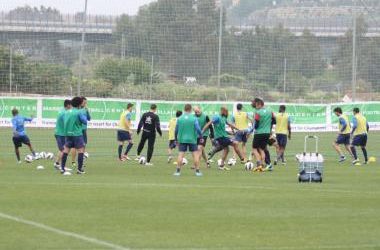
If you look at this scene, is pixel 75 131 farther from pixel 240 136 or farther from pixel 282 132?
pixel 282 132

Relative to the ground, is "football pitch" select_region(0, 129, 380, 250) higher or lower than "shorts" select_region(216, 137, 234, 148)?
lower

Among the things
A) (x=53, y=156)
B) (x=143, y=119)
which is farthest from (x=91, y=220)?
(x=53, y=156)

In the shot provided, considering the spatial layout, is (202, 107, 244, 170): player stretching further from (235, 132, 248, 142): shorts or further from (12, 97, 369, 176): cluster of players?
(235, 132, 248, 142): shorts

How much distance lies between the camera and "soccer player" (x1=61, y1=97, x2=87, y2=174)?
83.4 feet

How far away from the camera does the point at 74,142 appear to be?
83.9 feet

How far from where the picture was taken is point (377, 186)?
72.7 ft

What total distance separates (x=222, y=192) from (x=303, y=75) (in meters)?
35.1

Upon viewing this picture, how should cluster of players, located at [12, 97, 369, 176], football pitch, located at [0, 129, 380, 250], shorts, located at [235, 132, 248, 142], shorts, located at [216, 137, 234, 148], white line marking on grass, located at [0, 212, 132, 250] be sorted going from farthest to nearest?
shorts, located at [235, 132, 248, 142], shorts, located at [216, 137, 234, 148], cluster of players, located at [12, 97, 369, 176], football pitch, located at [0, 129, 380, 250], white line marking on grass, located at [0, 212, 132, 250]

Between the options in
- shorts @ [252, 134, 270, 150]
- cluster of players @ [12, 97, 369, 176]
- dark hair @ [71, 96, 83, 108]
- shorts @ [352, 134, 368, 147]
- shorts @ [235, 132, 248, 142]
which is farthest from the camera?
shorts @ [352, 134, 368, 147]

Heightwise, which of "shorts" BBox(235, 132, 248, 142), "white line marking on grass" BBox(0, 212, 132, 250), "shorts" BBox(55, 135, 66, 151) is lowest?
"white line marking on grass" BBox(0, 212, 132, 250)

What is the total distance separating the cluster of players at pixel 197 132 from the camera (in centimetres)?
2566

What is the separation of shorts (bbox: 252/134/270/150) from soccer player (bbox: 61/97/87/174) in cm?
494

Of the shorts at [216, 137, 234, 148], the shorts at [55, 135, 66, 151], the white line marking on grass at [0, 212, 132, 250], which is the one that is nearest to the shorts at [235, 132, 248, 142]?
the shorts at [216, 137, 234, 148]

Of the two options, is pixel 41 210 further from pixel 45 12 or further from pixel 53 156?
pixel 45 12
